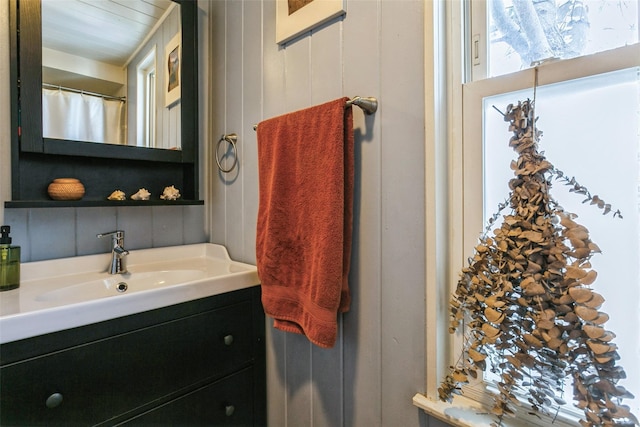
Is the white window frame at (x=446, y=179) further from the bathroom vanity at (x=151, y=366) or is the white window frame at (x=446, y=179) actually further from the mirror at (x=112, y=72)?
the mirror at (x=112, y=72)

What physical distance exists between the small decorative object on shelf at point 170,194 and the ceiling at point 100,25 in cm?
52

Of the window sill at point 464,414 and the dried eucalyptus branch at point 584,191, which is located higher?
the dried eucalyptus branch at point 584,191

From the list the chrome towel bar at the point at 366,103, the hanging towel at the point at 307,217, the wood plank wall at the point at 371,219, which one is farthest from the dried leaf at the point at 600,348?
the chrome towel bar at the point at 366,103

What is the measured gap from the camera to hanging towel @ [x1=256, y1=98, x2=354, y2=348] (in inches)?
34.6

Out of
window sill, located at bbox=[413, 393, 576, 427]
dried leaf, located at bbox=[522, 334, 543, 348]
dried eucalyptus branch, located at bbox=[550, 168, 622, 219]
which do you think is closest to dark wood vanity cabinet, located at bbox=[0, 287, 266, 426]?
window sill, located at bbox=[413, 393, 576, 427]

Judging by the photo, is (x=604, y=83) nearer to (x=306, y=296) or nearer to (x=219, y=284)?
(x=306, y=296)

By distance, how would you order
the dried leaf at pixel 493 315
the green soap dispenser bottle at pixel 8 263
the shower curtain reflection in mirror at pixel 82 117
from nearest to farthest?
the dried leaf at pixel 493 315
the green soap dispenser bottle at pixel 8 263
the shower curtain reflection in mirror at pixel 82 117

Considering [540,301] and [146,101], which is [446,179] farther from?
[146,101]

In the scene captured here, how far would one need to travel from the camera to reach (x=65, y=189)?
1.13m

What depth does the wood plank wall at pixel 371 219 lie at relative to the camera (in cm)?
82

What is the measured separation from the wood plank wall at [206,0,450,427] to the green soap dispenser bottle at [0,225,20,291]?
840 mm

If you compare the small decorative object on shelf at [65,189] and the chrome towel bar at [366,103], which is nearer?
the chrome towel bar at [366,103]

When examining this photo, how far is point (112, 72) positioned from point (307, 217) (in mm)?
990

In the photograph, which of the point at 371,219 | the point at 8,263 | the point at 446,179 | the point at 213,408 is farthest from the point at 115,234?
the point at 446,179
